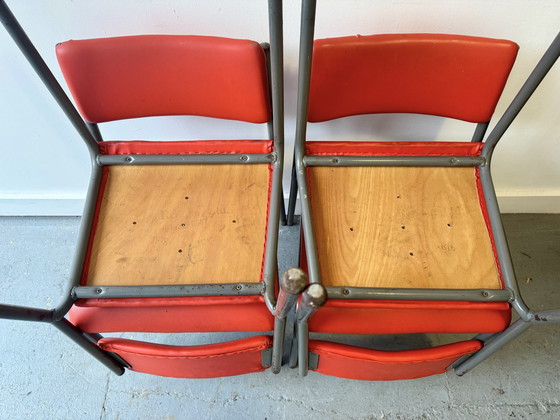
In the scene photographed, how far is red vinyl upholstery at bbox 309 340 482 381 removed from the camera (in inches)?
26.6

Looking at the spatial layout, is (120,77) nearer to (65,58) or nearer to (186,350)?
(65,58)

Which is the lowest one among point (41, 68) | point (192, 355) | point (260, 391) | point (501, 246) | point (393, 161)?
point (260, 391)

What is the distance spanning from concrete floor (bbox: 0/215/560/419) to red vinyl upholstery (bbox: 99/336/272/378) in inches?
12.1

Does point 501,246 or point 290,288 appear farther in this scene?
point 501,246

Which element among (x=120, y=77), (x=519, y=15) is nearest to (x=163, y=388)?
(x=120, y=77)

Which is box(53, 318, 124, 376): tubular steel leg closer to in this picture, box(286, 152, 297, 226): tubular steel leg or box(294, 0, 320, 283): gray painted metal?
box(294, 0, 320, 283): gray painted metal

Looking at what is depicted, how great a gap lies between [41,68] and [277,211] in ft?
1.70

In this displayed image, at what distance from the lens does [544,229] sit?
4.44 ft

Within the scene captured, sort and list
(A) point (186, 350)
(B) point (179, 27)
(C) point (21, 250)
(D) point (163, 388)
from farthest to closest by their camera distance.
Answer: (C) point (21, 250)
(D) point (163, 388)
(B) point (179, 27)
(A) point (186, 350)

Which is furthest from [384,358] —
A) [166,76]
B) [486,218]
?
[166,76]

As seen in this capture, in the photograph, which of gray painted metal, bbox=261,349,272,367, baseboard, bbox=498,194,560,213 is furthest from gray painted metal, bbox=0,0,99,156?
baseboard, bbox=498,194,560,213

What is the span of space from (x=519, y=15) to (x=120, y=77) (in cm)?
83

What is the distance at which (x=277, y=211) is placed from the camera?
0.79 m

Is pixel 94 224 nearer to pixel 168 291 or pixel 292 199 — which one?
pixel 168 291
